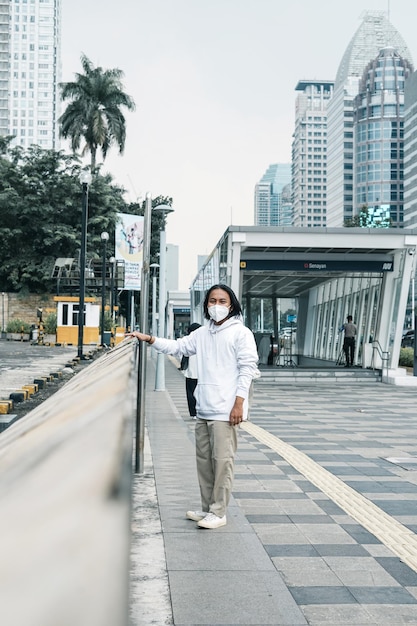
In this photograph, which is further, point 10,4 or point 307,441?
point 10,4

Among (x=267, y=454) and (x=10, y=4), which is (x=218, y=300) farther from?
(x=10, y=4)

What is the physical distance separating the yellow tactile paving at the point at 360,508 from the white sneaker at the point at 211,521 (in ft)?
3.45

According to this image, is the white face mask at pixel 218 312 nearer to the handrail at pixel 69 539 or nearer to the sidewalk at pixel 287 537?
the sidewalk at pixel 287 537

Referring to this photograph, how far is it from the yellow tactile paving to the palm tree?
47.7 metres

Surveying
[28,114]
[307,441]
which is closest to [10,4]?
[28,114]

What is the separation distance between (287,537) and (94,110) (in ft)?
171

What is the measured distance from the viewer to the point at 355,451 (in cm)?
966

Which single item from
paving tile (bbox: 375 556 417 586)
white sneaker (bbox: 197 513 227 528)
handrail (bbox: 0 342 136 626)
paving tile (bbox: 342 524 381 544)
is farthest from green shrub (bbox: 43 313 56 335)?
handrail (bbox: 0 342 136 626)

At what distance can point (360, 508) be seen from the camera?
6.36m

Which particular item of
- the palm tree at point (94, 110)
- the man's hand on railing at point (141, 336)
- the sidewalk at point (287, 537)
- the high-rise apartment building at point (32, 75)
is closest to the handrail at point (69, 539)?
the sidewalk at point (287, 537)

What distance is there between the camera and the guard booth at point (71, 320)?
42.9 m

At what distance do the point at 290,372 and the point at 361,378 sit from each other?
2.25 metres

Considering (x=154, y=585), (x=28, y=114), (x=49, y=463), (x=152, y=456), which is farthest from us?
(x=28, y=114)

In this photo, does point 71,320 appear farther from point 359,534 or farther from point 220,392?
point 359,534
